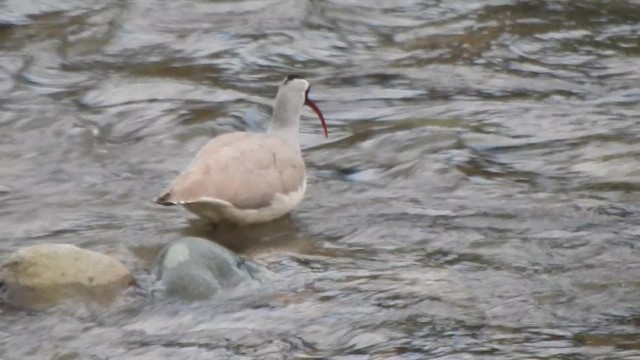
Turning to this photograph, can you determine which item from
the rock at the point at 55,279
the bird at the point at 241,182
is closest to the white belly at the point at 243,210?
the bird at the point at 241,182

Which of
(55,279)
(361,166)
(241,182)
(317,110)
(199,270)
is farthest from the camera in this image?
(361,166)

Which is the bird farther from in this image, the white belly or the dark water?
the dark water

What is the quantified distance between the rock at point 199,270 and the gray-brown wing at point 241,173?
649 millimetres

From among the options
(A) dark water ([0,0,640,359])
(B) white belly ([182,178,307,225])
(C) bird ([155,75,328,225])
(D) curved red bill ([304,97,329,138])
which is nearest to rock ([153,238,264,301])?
(A) dark water ([0,0,640,359])

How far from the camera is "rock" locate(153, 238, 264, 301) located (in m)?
7.02

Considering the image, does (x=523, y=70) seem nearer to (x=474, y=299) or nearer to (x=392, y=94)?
(x=392, y=94)

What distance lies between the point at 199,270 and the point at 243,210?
1227 mm

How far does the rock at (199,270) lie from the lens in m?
7.02

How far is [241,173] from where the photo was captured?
8.27 metres

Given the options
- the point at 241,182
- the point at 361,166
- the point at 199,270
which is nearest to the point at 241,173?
the point at 241,182

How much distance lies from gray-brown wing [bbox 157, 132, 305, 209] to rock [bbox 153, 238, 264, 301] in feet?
2.13

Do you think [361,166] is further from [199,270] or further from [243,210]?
[199,270]

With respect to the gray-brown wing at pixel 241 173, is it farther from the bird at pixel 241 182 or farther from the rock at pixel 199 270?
the rock at pixel 199 270

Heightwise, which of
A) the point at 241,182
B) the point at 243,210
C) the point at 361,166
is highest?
the point at 241,182
